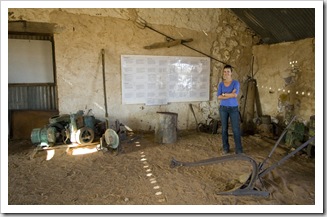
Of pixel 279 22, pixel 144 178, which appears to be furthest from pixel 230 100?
pixel 279 22

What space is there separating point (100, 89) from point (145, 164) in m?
2.29

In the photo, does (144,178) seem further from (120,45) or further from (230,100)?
(120,45)

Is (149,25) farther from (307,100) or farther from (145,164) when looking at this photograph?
(307,100)

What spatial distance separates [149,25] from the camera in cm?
547

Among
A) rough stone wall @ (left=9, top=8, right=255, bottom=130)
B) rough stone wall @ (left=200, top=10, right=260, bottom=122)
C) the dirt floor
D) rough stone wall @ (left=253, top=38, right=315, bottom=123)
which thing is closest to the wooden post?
the dirt floor

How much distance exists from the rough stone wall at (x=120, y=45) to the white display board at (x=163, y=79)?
137 millimetres

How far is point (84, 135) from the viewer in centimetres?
451

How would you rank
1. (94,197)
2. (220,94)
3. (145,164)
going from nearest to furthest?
(94,197), (145,164), (220,94)

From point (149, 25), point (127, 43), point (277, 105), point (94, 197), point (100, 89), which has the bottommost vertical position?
point (94, 197)

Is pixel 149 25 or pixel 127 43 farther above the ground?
pixel 149 25

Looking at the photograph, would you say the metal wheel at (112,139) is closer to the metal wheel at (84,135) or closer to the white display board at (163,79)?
the metal wheel at (84,135)

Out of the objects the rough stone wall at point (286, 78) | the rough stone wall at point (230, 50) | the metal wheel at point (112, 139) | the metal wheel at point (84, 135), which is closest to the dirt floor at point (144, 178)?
the metal wheel at point (112, 139)

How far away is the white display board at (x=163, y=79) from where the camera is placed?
214 inches

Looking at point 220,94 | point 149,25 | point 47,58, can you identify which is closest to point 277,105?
point 220,94
